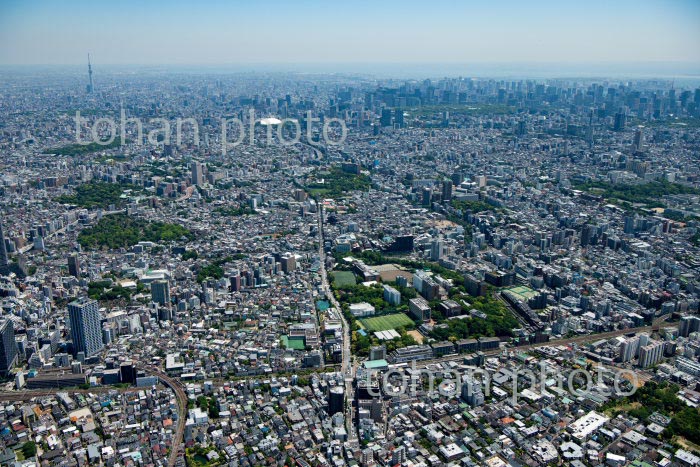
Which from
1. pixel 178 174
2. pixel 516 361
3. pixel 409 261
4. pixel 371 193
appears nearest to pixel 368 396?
pixel 516 361

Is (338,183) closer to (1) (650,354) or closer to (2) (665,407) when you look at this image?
(1) (650,354)

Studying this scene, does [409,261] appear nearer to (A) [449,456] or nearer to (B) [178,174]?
(A) [449,456]

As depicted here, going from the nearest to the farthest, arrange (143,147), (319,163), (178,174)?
(178,174), (319,163), (143,147)

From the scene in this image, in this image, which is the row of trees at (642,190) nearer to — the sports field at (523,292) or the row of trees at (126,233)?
the sports field at (523,292)

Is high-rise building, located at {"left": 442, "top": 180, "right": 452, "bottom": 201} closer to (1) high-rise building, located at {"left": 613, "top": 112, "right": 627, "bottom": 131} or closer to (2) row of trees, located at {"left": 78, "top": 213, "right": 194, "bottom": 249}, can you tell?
(2) row of trees, located at {"left": 78, "top": 213, "right": 194, "bottom": 249}

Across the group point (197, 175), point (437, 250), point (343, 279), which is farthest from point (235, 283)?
point (197, 175)

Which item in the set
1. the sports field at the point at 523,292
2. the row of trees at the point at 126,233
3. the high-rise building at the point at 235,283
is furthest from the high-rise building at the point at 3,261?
the sports field at the point at 523,292
